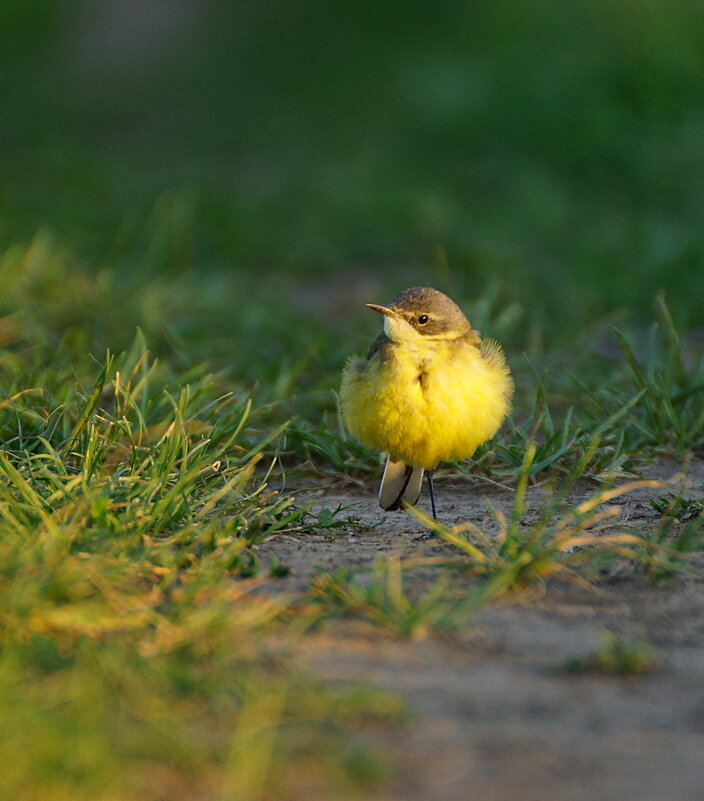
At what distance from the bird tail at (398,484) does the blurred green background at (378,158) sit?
232cm

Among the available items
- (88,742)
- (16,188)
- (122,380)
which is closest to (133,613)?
(88,742)

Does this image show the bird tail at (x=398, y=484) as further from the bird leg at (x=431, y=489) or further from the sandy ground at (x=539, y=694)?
the sandy ground at (x=539, y=694)

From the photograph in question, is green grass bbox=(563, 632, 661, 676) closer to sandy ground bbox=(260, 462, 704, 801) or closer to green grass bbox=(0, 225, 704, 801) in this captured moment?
sandy ground bbox=(260, 462, 704, 801)

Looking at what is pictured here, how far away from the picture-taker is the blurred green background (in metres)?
8.91

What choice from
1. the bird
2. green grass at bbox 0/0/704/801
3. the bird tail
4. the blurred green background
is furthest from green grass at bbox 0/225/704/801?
the blurred green background

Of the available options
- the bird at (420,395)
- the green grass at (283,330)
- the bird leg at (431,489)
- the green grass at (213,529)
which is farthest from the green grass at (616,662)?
the bird leg at (431,489)

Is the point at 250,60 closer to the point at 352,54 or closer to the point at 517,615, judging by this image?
the point at 352,54

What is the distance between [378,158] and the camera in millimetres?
11625

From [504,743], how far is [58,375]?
3552mm

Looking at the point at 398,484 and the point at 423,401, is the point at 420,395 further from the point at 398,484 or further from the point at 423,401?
the point at 398,484

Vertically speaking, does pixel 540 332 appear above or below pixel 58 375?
below

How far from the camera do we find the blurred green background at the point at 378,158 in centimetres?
891

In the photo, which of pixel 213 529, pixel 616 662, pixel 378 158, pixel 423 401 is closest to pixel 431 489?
pixel 423 401

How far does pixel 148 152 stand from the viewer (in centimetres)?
1327
